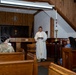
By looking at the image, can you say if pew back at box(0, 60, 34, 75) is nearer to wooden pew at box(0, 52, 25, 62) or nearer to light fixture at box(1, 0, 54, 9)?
wooden pew at box(0, 52, 25, 62)

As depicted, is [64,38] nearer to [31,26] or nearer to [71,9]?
[71,9]

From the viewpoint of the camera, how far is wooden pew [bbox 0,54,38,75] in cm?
252

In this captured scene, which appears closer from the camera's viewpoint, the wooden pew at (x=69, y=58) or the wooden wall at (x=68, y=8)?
the wooden pew at (x=69, y=58)

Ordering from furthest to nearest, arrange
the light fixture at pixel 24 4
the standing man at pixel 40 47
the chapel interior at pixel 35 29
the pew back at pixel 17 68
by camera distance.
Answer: the standing man at pixel 40 47
the light fixture at pixel 24 4
the chapel interior at pixel 35 29
the pew back at pixel 17 68

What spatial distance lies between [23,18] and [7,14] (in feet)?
3.66

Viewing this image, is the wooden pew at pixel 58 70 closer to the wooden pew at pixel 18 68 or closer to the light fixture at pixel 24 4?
the wooden pew at pixel 18 68

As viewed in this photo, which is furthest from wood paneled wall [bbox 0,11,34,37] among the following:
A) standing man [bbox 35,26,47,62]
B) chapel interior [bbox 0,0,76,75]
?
standing man [bbox 35,26,47,62]

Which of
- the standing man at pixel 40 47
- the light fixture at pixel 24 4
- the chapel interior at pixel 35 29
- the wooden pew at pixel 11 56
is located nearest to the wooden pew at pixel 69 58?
the chapel interior at pixel 35 29

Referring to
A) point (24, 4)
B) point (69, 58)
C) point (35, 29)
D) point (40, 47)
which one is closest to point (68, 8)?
point (24, 4)

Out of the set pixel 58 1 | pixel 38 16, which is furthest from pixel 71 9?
pixel 38 16

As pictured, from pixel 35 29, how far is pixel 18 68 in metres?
7.93

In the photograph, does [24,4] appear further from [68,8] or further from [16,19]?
[16,19]

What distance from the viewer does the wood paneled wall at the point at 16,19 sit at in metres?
10.1

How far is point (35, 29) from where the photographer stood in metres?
10.5
